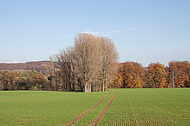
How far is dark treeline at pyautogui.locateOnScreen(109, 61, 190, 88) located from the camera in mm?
73938

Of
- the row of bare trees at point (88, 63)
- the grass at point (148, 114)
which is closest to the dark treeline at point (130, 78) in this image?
the row of bare trees at point (88, 63)

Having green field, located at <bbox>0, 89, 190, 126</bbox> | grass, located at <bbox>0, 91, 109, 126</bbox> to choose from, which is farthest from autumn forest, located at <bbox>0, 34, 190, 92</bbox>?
green field, located at <bbox>0, 89, 190, 126</bbox>

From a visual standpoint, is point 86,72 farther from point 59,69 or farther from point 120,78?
point 120,78

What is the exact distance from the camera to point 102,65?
2217 inches

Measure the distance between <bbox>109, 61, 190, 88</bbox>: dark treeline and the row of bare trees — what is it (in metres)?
16.6

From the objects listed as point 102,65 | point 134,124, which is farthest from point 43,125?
point 102,65

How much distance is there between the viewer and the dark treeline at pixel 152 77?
2911 inches

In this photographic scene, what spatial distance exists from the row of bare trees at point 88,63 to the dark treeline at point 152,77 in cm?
1664

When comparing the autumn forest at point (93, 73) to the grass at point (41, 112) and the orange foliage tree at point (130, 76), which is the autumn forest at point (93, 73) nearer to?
the orange foliage tree at point (130, 76)

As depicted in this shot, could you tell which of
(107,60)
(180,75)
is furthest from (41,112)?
(180,75)

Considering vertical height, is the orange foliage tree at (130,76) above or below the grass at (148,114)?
above

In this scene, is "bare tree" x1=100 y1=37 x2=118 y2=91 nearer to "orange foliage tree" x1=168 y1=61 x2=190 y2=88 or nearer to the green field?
"orange foliage tree" x1=168 y1=61 x2=190 y2=88

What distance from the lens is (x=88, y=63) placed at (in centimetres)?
4953

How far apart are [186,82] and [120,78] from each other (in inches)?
946
